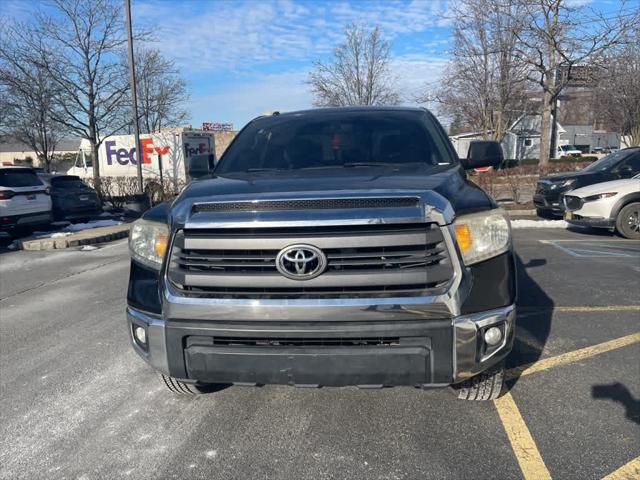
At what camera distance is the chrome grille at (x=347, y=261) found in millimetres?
2357

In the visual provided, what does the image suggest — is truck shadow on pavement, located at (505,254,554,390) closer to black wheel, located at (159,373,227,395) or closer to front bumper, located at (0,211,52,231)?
black wheel, located at (159,373,227,395)

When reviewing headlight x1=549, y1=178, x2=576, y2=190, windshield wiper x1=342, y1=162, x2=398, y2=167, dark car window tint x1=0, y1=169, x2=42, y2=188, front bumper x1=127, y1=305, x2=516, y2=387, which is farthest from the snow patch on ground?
dark car window tint x1=0, y1=169, x2=42, y2=188

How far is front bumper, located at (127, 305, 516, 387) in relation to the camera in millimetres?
2330

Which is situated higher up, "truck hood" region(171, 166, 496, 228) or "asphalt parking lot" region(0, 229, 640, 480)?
"truck hood" region(171, 166, 496, 228)

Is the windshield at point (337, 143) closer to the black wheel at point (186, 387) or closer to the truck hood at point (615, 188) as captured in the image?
the black wheel at point (186, 387)

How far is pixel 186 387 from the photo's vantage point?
10.4 ft

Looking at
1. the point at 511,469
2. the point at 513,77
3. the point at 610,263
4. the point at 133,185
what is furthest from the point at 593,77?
the point at 511,469

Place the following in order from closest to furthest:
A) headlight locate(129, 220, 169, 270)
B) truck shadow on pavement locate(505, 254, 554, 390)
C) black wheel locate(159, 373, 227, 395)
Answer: headlight locate(129, 220, 169, 270), black wheel locate(159, 373, 227, 395), truck shadow on pavement locate(505, 254, 554, 390)

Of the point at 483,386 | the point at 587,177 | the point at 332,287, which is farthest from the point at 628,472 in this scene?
the point at 587,177

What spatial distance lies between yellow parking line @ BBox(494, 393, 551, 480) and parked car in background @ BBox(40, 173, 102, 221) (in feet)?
45.0

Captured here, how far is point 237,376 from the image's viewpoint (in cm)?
247

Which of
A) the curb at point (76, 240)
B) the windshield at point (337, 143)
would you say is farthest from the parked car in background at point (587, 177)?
the curb at point (76, 240)

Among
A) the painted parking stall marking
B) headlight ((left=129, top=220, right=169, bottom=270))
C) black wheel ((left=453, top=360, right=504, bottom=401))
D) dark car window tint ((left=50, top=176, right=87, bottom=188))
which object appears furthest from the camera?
dark car window tint ((left=50, top=176, right=87, bottom=188))

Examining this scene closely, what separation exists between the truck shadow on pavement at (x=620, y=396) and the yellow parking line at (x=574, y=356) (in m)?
0.41
